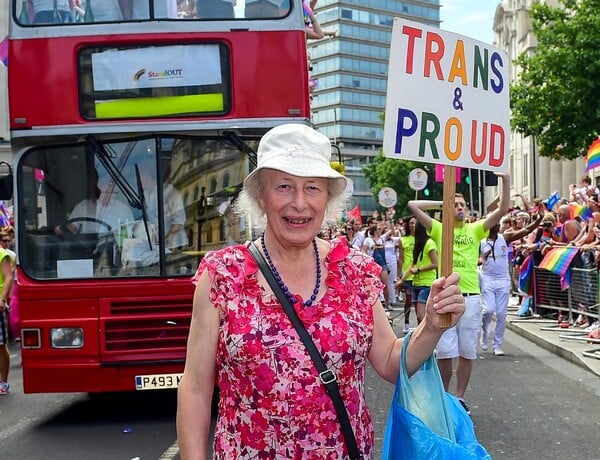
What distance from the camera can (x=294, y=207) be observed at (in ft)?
9.99

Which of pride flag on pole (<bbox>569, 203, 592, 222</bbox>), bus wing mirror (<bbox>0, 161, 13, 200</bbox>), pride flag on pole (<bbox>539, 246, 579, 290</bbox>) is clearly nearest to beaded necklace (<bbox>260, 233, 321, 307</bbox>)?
bus wing mirror (<bbox>0, 161, 13, 200</bbox>)

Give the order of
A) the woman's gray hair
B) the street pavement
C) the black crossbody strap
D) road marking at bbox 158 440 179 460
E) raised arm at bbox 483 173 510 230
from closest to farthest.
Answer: the black crossbody strap, the woman's gray hair, raised arm at bbox 483 173 510 230, road marking at bbox 158 440 179 460, the street pavement

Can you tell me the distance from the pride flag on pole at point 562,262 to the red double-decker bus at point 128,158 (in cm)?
891

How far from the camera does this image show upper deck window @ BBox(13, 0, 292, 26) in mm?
8180

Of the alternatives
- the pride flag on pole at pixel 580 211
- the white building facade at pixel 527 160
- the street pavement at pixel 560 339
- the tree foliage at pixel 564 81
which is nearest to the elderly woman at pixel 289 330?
the street pavement at pixel 560 339

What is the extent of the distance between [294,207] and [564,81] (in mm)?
30398

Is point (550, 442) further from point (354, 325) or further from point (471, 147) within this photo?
point (354, 325)

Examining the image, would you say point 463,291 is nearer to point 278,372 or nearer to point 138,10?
point 138,10

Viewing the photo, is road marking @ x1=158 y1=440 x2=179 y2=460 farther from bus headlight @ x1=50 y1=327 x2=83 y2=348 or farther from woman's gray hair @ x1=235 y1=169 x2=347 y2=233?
woman's gray hair @ x1=235 y1=169 x2=347 y2=233

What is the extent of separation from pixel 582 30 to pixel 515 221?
14596 millimetres

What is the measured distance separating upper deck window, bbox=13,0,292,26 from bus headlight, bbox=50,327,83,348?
2606 mm

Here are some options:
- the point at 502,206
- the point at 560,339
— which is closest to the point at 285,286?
the point at 502,206

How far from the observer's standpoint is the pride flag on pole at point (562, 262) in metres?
15.8

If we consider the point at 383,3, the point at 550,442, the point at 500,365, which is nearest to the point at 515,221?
the point at 500,365
